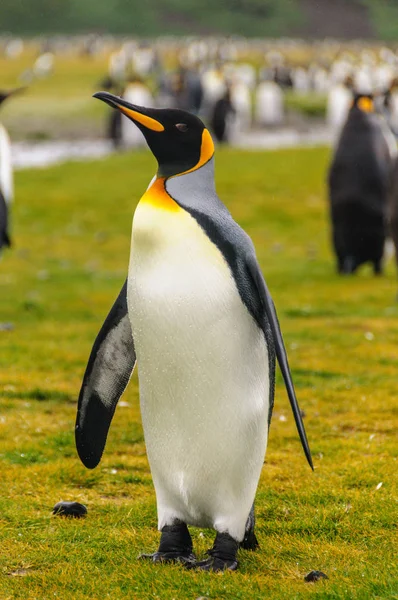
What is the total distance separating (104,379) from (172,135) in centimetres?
109

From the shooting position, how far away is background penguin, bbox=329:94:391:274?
1230cm

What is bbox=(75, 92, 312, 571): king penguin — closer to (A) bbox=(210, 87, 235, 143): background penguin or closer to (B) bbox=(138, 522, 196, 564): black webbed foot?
(B) bbox=(138, 522, 196, 564): black webbed foot

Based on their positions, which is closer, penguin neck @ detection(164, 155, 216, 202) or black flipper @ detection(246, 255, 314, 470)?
black flipper @ detection(246, 255, 314, 470)

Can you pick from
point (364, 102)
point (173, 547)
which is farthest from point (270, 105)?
point (173, 547)

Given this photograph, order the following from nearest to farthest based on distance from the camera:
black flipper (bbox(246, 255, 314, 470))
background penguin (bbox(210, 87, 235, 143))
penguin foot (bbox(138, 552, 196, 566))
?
black flipper (bbox(246, 255, 314, 470)) < penguin foot (bbox(138, 552, 196, 566)) < background penguin (bbox(210, 87, 235, 143))

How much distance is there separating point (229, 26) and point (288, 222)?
3852 inches

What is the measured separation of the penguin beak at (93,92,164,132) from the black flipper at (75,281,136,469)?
752 millimetres

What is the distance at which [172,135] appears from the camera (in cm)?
388

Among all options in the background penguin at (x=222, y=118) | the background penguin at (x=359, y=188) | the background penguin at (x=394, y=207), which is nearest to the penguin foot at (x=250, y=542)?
the background penguin at (x=394, y=207)

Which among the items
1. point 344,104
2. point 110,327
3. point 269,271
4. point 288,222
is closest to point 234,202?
point 288,222

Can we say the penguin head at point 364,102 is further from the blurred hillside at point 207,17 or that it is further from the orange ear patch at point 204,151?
the blurred hillside at point 207,17

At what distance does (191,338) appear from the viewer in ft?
12.7

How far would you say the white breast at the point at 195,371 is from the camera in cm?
382

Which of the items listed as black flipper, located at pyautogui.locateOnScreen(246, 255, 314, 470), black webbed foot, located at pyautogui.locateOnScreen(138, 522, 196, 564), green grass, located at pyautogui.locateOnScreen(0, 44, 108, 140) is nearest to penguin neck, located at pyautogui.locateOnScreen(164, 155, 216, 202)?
black flipper, located at pyautogui.locateOnScreen(246, 255, 314, 470)
